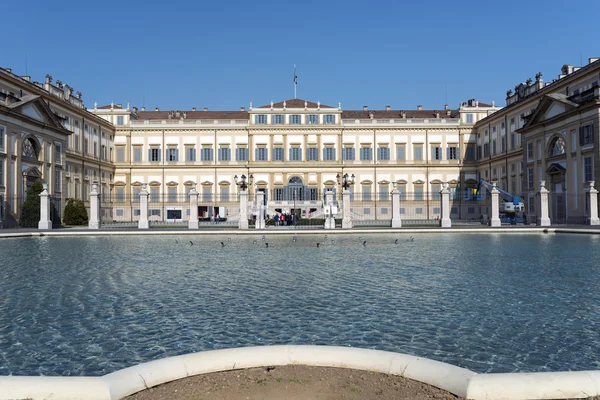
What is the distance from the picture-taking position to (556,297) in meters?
8.09

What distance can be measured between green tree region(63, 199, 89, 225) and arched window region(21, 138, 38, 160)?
14.6 feet

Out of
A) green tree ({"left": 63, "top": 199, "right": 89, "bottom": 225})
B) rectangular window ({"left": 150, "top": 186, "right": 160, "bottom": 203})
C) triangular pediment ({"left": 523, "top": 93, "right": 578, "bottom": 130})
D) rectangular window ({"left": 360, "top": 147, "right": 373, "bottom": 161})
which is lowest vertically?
green tree ({"left": 63, "top": 199, "right": 89, "bottom": 225})

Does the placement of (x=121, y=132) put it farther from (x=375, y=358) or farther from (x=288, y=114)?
(x=375, y=358)

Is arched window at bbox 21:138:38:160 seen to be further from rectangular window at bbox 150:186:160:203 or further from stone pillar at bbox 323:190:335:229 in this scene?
stone pillar at bbox 323:190:335:229

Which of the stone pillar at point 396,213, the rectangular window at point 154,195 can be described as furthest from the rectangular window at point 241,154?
the stone pillar at point 396,213

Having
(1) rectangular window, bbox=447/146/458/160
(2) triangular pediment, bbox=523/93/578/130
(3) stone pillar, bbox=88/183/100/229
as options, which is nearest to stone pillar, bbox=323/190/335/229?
(3) stone pillar, bbox=88/183/100/229

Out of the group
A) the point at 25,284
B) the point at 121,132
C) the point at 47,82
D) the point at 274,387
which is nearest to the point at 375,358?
the point at 274,387

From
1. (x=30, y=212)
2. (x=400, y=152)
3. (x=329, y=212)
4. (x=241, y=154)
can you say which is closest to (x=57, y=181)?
(x=30, y=212)

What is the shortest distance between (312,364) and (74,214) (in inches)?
1522

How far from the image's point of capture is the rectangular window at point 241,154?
Answer: 57031 mm

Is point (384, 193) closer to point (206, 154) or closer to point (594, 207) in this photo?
point (206, 154)

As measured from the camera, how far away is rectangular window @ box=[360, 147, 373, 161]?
5719 centimetres

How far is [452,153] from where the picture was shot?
5725 centimetres

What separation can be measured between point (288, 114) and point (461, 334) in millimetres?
51803
